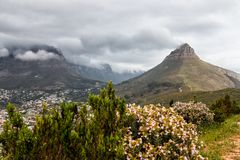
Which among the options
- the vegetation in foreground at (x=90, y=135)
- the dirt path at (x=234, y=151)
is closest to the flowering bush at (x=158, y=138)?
the vegetation in foreground at (x=90, y=135)

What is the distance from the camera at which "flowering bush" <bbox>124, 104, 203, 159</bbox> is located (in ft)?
39.5

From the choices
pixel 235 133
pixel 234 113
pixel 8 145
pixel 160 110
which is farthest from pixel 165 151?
pixel 234 113

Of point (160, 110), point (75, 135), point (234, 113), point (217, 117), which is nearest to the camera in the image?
point (75, 135)

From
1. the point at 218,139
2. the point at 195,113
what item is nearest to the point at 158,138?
the point at 218,139

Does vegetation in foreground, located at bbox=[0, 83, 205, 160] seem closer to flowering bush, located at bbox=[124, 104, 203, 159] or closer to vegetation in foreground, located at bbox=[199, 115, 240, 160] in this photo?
flowering bush, located at bbox=[124, 104, 203, 159]

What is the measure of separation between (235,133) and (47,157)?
16.9 m

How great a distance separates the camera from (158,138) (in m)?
13.0

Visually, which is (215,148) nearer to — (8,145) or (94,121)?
(94,121)

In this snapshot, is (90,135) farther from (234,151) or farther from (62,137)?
(234,151)

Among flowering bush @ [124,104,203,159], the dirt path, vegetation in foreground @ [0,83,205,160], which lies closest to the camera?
vegetation in foreground @ [0,83,205,160]

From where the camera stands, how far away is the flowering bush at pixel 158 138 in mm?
12055

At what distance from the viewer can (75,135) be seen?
9.61 meters

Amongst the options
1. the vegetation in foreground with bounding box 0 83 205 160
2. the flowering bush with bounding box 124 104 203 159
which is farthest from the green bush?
the flowering bush with bounding box 124 104 203 159

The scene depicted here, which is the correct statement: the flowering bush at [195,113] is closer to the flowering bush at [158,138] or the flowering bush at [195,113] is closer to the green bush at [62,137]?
the flowering bush at [158,138]
